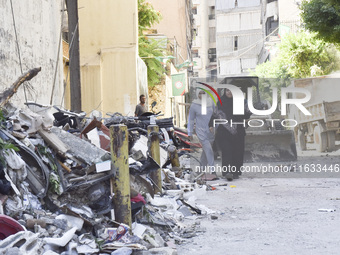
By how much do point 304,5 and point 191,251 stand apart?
16.0 metres

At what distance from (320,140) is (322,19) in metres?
4.98

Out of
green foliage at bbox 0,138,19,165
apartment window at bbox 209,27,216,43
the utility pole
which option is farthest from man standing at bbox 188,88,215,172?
apartment window at bbox 209,27,216,43

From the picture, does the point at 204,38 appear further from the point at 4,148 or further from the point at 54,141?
the point at 4,148

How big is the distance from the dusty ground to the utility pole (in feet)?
12.7

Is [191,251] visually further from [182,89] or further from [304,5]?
[182,89]

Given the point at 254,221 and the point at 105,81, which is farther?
the point at 105,81

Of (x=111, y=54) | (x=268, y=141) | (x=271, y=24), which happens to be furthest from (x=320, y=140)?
(x=271, y=24)

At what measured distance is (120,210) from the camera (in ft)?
19.7

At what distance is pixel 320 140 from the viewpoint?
16828 mm

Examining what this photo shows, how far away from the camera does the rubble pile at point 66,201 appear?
16.8ft

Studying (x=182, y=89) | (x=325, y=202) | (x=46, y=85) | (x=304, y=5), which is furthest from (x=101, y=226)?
(x=182, y=89)

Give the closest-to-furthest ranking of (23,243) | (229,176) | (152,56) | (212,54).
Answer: (23,243) < (229,176) < (152,56) < (212,54)

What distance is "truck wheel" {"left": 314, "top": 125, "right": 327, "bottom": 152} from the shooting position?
655 inches

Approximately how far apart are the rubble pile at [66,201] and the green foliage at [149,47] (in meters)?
20.7
